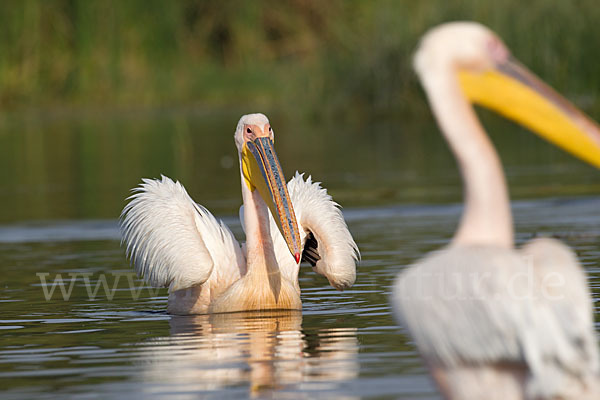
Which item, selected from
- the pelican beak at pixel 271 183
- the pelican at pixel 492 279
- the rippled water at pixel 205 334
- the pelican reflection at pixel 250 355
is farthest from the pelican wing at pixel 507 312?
the pelican beak at pixel 271 183

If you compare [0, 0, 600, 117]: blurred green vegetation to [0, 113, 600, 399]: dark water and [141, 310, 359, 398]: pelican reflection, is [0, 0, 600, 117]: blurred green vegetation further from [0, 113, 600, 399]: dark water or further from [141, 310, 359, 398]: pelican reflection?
[141, 310, 359, 398]: pelican reflection

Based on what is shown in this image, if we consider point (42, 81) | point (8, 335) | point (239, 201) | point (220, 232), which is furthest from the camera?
point (42, 81)

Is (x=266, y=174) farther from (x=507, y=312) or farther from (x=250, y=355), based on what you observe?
(x=507, y=312)

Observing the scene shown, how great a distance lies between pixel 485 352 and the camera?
4.50 meters

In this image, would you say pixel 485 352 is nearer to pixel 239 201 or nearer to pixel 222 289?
pixel 222 289

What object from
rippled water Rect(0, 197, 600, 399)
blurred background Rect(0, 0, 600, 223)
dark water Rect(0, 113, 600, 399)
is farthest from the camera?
blurred background Rect(0, 0, 600, 223)

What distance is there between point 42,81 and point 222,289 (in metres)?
21.3

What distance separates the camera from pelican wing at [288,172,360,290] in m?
7.86

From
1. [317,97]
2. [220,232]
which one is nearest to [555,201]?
[220,232]

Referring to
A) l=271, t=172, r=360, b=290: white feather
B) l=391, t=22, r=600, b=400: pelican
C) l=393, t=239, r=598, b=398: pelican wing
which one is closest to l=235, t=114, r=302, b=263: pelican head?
l=271, t=172, r=360, b=290: white feather

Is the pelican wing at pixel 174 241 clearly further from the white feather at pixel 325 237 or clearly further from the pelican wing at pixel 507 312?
the pelican wing at pixel 507 312

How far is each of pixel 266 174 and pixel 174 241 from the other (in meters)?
0.66

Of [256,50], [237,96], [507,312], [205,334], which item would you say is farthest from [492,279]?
[256,50]

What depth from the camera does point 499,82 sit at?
482 centimetres
